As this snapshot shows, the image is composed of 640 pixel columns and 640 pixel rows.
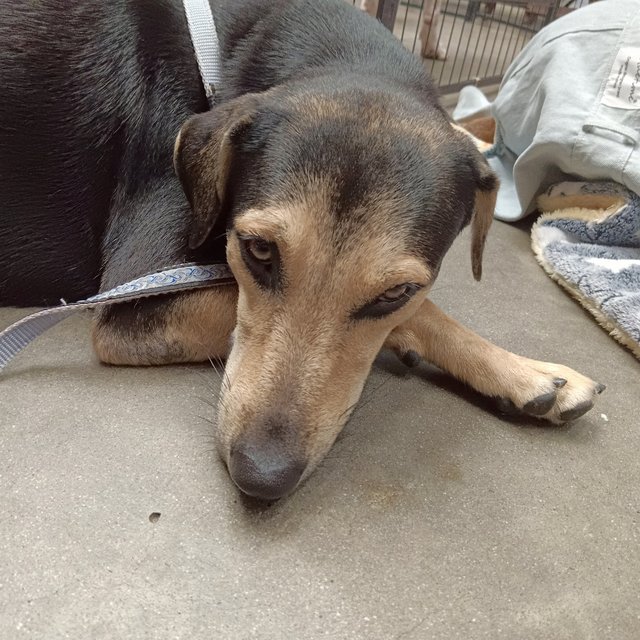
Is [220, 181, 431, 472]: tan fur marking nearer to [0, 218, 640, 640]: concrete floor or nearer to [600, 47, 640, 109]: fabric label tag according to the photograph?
[0, 218, 640, 640]: concrete floor

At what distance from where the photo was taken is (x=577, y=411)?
1900 mm

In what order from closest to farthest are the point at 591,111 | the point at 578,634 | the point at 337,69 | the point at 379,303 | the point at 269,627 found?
the point at 269,627 → the point at 578,634 → the point at 379,303 → the point at 337,69 → the point at 591,111

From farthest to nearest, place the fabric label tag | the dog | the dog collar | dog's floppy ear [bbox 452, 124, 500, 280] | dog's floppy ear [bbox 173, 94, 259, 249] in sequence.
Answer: the dog
the fabric label tag
the dog collar
dog's floppy ear [bbox 452, 124, 500, 280]
dog's floppy ear [bbox 173, 94, 259, 249]

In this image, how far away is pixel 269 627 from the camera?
129 centimetres

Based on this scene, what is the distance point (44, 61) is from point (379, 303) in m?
1.26

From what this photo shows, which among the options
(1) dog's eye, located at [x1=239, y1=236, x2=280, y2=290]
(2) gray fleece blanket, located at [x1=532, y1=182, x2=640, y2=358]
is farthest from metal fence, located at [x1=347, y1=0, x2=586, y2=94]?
(1) dog's eye, located at [x1=239, y1=236, x2=280, y2=290]

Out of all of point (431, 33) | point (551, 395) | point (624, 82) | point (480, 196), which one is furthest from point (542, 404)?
point (431, 33)

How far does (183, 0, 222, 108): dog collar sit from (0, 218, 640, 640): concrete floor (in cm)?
87

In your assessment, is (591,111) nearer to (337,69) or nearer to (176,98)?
(337,69)

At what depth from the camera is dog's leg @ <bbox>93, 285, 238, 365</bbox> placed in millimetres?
1848

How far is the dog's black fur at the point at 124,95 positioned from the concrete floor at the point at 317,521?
1.19ft

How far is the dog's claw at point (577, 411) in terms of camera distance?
1895 mm

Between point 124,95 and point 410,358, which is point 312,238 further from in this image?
point 124,95

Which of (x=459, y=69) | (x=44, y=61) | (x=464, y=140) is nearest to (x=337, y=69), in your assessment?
(x=464, y=140)
